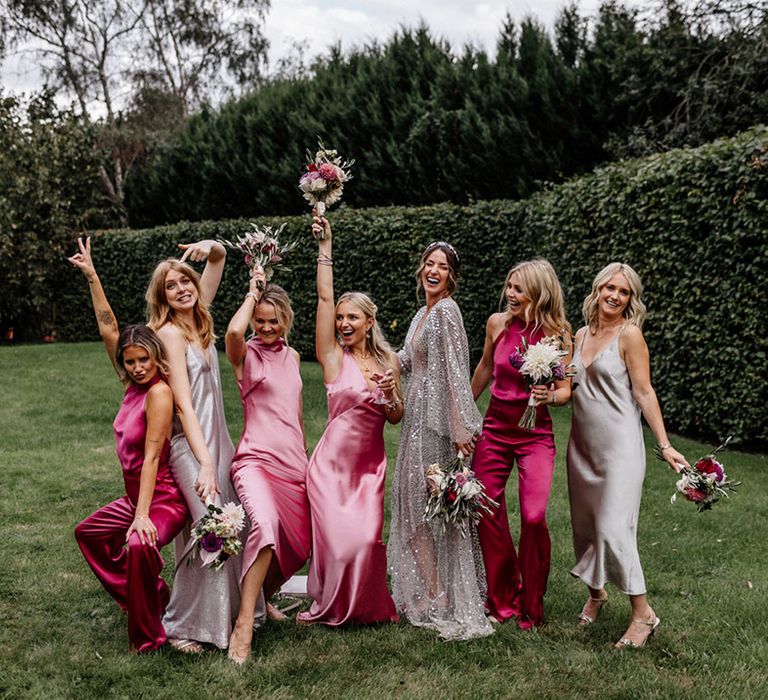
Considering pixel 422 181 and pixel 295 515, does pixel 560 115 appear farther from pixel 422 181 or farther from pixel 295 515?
pixel 295 515

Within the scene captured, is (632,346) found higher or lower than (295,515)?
higher

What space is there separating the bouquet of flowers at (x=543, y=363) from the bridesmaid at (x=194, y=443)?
5.79ft

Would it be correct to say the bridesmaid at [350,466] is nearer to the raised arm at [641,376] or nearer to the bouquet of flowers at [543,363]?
the bouquet of flowers at [543,363]

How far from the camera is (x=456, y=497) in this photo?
4504mm

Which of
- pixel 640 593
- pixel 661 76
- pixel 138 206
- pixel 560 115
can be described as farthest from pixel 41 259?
pixel 640 593

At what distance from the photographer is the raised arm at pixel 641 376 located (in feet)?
14.6

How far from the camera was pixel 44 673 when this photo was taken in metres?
4.07

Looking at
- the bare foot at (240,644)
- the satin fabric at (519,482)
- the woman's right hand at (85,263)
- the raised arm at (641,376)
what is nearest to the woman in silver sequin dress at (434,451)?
the satin fabric at (519,482)

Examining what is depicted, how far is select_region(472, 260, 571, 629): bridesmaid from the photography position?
4656 mm

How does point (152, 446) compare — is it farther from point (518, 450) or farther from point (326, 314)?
point (518, 450)

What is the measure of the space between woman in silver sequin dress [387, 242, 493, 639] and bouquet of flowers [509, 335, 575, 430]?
1.52 feet

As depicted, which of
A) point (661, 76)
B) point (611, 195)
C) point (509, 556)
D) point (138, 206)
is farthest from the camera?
point (138, 206)

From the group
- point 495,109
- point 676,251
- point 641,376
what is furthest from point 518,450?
point 495,109

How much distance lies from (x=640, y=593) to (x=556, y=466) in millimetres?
4295
